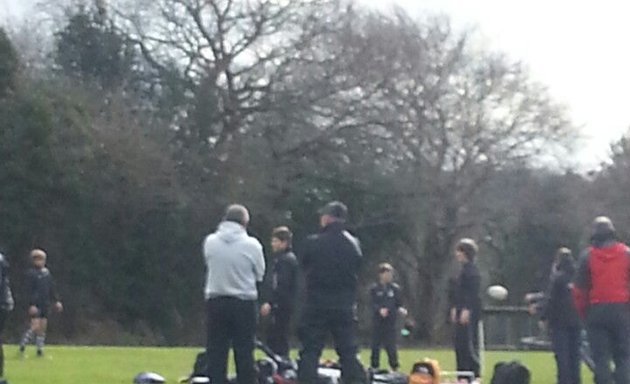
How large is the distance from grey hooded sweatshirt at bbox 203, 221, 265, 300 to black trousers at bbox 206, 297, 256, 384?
0.10 meters

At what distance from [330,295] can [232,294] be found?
155 cm

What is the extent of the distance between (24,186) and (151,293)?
5857 millimetres

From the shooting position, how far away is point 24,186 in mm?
46406

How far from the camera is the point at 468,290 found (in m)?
19.9

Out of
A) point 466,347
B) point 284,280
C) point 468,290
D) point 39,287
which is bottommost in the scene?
point 466,347

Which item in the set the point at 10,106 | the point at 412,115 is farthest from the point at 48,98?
the point at 412,115

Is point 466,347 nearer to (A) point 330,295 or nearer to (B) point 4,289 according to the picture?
(A) point 330,295

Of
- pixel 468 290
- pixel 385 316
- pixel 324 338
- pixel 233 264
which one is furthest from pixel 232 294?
pixel 385 316

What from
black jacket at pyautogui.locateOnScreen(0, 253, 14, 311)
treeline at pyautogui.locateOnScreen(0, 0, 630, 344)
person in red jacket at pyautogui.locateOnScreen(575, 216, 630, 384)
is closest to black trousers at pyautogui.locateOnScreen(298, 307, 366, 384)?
person in red jacket at pyautogui.locateOnScreen(575, 216, 630, 384)

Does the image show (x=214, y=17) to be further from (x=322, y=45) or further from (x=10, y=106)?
(x=10, y=106)

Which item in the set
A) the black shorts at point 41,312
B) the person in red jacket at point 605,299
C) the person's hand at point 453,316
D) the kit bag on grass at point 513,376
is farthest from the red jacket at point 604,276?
the black shorts at point 41,312

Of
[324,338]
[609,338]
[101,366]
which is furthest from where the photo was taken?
[101,366]

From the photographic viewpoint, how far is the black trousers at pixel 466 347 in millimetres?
19859

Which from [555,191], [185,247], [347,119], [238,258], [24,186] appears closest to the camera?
[238,258]
